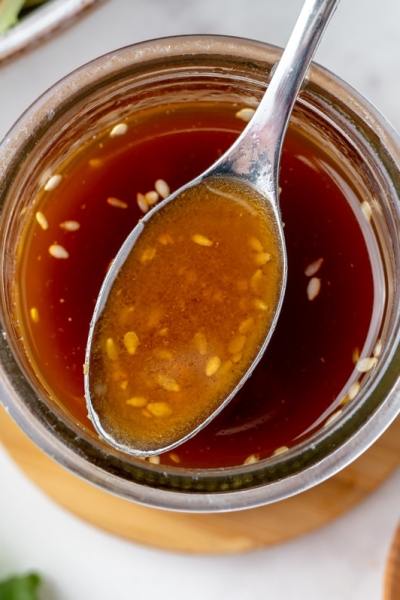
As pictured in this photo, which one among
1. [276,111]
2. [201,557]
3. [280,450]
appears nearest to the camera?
[276,111]

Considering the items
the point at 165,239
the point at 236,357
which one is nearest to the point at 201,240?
the point at 165,239

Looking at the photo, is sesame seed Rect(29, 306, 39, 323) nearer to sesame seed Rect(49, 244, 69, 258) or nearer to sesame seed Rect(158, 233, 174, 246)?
sesame seed Rect(49, 244, 69, 258)

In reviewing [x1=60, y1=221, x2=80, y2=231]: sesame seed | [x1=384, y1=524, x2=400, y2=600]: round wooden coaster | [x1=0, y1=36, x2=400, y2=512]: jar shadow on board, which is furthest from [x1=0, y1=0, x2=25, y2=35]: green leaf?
[x1=384, y1=524, x2=400, y2=600]: round wooden coaster

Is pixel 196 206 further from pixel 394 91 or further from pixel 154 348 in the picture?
pixel 394 91

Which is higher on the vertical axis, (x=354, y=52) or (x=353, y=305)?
(x=354, y=52)

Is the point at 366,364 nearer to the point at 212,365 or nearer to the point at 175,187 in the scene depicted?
the point at 212,365

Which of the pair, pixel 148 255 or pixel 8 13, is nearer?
pixel 148 255

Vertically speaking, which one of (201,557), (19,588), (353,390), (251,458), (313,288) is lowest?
(19,588)

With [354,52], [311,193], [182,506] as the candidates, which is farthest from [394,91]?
[182,506]
